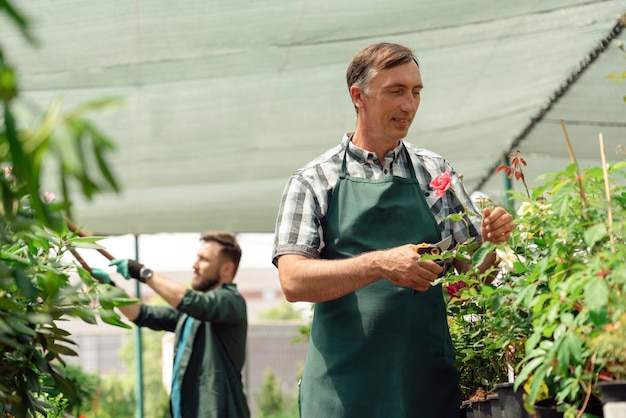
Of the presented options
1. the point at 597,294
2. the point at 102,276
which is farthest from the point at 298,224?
the point at 102,276

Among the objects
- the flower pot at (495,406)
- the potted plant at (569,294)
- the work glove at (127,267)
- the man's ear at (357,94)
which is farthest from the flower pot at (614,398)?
the work glove at (127,267)

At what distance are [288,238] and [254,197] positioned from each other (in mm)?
5921

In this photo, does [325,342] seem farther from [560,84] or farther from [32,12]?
[560,84]

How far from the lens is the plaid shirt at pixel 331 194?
87.4 inches

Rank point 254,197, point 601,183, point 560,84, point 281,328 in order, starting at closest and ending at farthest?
point 601,183, point 560,84, point 254,197, point 281,328

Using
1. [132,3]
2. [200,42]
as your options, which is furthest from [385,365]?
[200,42]

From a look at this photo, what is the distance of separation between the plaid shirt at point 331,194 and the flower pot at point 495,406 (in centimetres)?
44

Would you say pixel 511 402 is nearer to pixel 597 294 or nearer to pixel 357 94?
pixel 597 294

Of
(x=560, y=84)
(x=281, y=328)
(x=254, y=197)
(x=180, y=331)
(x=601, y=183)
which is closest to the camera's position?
(x=601, y=183)

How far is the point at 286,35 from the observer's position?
4.73 m

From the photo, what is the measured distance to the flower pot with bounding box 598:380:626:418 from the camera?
1229 mm

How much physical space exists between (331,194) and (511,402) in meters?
0.80

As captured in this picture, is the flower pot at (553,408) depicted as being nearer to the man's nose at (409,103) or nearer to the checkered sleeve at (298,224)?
the checkered sleeve at (298,224)

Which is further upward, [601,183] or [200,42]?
[200,42]
